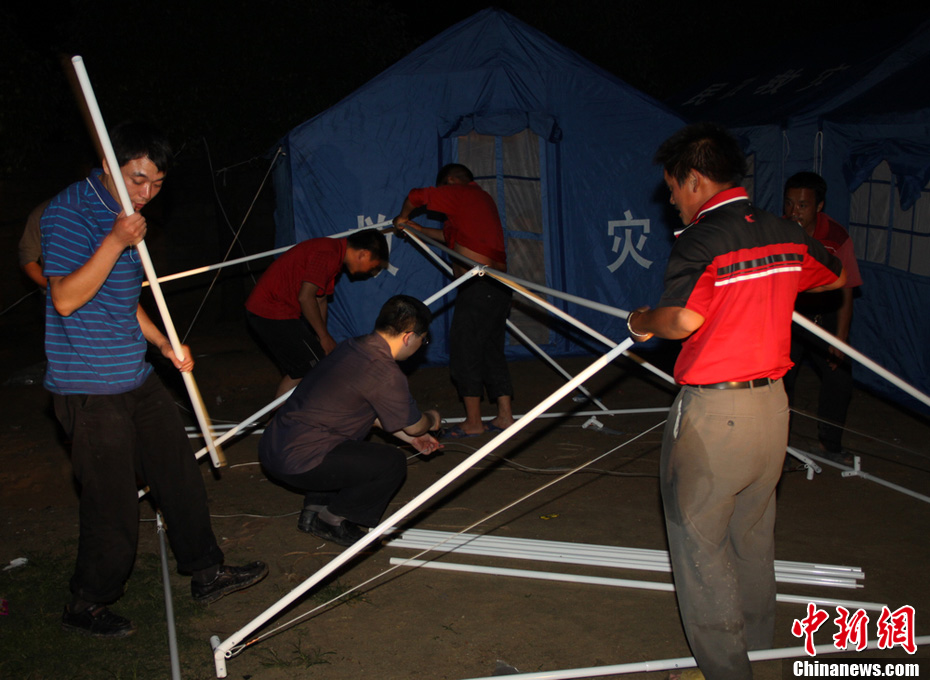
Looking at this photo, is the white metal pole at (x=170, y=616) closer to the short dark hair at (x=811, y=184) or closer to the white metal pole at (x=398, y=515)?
the white metal pole at (x=398, y=515)

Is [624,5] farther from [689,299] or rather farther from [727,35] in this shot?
[689,299]

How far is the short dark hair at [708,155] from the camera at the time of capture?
243 cm

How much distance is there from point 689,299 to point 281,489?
3.29 meters

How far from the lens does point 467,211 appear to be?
547cm

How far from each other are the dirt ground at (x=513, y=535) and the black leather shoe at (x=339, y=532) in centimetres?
6

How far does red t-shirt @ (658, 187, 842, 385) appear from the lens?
91.0 inches

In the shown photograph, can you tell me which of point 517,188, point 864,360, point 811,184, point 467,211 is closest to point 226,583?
point 864,360

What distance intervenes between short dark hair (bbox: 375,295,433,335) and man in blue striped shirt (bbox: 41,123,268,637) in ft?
3.00

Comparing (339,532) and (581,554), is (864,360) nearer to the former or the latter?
(581,554)

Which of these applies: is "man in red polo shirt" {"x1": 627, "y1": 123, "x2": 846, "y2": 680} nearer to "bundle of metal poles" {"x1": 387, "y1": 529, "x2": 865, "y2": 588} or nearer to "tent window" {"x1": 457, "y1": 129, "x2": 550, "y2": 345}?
"bundle of metal poles" {"x1": 387, "y1": 529, "x2": 865, "y2": 588}

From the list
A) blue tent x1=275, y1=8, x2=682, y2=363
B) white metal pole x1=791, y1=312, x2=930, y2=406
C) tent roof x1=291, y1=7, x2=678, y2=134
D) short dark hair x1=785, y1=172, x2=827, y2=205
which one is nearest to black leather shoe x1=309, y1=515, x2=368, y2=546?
white metal pole x1=791, y1=312, x2=930, y2=406

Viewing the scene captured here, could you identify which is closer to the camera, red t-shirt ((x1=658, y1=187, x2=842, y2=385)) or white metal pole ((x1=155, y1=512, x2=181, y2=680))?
red t-shirt ((x1=658, y1=187, x2=842, y2=385))

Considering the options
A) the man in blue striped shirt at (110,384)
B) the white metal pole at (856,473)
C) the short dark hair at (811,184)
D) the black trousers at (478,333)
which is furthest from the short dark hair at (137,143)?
the white metal pole at (856,473)

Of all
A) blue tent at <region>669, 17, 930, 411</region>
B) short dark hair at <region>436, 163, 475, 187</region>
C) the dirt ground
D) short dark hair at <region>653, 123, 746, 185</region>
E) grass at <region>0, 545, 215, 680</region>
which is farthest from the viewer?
blue tent at <region>669, 17, 930, 411</region>
